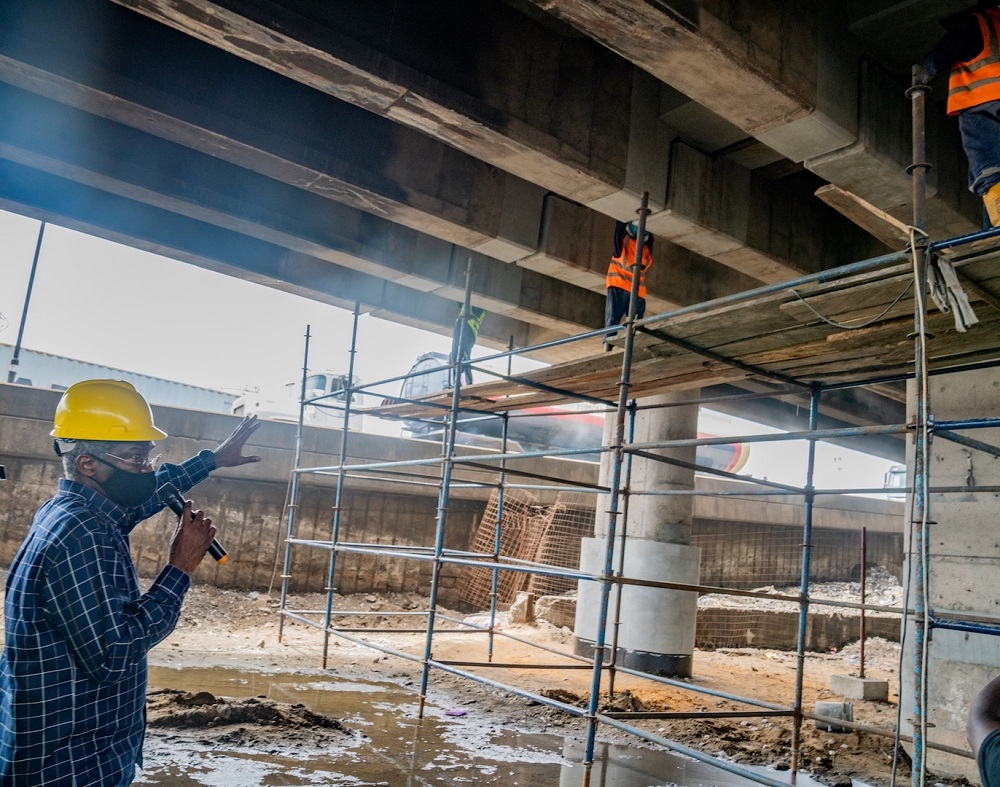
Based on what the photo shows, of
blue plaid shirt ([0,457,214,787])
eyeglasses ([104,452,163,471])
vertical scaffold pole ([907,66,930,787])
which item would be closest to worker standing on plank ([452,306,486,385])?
vertical scaffold pole ([907,66,930,787])

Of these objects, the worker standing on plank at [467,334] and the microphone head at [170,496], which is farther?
the worker standing on plank at [467,334]

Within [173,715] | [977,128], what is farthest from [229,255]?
[977,128]

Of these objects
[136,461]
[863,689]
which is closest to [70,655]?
[136,461]

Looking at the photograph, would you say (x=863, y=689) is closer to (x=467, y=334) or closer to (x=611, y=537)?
(x=611, y=537)

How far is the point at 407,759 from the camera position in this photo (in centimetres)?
577

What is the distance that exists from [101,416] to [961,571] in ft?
22.1

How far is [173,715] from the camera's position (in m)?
6.20

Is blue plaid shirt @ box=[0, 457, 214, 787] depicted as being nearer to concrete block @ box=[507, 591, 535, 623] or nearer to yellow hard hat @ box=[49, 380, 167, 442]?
yellow hard hat @ box=[49, 380, 167, 442]

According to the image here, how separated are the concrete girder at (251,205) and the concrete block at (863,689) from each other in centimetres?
585

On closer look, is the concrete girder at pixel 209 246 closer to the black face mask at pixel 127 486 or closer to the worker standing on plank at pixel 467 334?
the worker standing on plank at pixel 467 334

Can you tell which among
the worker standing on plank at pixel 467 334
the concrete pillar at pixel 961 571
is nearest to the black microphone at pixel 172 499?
the worker standing on plank at pixel 467 334

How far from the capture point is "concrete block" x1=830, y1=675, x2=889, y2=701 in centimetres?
968

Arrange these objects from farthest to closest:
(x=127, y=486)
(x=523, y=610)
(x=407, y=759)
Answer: (x=523, y=610) → (x=407, y=759) → (x=127, y=486)

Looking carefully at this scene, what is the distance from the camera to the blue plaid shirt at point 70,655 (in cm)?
260
